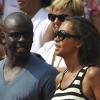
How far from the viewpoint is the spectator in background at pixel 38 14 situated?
6.31 m

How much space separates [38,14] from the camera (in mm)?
6633

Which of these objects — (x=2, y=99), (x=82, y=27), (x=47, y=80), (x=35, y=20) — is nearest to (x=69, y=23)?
(x=82, y=27)

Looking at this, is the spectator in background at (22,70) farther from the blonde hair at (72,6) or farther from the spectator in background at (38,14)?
the spectator in background at (38,14)

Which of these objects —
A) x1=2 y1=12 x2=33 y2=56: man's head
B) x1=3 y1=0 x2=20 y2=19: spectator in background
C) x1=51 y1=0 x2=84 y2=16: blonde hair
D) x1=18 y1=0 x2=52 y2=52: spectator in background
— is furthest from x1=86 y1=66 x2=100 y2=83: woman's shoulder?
x1=3 y1=0 x2=20 y2=19: spectator in background

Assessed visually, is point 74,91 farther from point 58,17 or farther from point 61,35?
point 58,17

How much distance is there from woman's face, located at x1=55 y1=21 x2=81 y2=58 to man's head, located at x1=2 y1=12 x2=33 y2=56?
0.28 m

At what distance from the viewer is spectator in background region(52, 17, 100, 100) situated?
444cm

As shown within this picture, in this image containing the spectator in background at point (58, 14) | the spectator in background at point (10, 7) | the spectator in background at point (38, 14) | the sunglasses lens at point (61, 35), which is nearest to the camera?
the sunglasses lens at point (61, 35)

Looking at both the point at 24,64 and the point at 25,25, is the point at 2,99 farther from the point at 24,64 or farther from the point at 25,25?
the point at 25,25

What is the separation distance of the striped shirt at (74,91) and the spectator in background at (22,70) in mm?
154

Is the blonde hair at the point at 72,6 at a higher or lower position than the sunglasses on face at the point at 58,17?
higher

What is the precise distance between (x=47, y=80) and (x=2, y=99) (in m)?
0.46

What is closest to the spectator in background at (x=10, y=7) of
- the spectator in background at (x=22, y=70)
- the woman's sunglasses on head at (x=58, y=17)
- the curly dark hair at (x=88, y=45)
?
the woman's sunglasses on head at (x=58, y=17)

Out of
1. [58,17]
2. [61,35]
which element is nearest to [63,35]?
[61,35]
